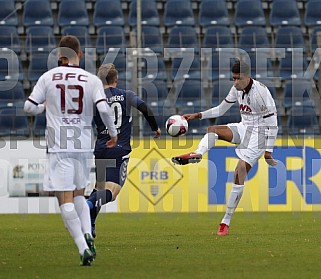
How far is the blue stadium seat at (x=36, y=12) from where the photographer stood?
2386cm

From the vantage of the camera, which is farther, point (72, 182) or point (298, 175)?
point (298, 175)

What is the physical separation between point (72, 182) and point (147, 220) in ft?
28.4

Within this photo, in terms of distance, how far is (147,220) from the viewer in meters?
17.3

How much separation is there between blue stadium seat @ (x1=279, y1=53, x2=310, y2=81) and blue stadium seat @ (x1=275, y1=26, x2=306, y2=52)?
1.00ft

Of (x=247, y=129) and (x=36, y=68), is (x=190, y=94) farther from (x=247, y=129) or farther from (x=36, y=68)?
(x=247, y=129)

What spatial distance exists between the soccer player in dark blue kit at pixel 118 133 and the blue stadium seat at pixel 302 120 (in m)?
9.29

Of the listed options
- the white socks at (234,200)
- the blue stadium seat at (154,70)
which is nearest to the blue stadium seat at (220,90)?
the blue stadium seat at (154,70)

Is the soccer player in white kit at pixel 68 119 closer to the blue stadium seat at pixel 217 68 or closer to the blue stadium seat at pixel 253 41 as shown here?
the blue stadium seat at pixel 217 68

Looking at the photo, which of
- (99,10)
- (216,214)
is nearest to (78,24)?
(99,10)

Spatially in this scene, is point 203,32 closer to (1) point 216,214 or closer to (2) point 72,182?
(1) point 216,214

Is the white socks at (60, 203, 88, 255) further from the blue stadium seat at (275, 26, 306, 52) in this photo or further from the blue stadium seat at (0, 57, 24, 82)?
the blue stadium seat at (275, 26, 306, 52)

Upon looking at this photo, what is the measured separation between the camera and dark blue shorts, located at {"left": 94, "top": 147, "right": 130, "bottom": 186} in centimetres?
1152

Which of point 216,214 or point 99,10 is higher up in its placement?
point 99,10

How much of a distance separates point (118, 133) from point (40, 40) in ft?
36.8
